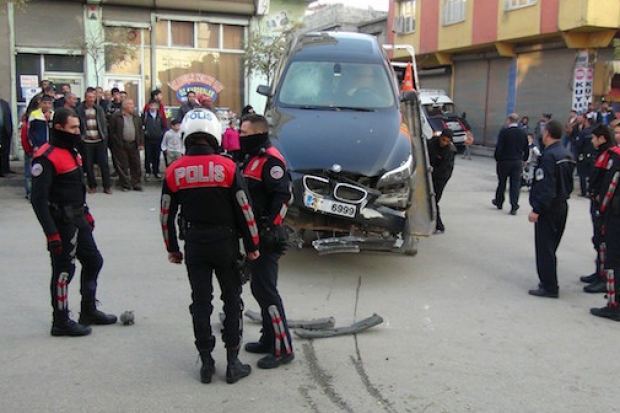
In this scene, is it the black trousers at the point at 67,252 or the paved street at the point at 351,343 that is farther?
the black trousers at the point at 67,252

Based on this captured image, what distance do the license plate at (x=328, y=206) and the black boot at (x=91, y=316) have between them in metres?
2.26

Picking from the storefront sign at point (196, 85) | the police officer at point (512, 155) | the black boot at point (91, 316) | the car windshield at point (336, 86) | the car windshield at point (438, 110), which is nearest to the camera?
the black boot at point (91, 316)

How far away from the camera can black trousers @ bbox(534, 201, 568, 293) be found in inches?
262

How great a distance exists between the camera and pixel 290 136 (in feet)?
23.9

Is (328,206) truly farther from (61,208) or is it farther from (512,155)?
(512,155)

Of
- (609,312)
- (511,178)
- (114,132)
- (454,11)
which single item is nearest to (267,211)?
(609,312)

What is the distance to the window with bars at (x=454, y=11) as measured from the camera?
2850cm

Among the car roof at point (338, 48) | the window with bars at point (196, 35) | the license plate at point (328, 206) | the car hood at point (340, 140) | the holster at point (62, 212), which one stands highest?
the window with bars at point (196, 35)

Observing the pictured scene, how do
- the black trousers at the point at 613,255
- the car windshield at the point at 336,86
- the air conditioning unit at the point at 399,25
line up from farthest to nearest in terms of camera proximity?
the air conditioning unit at the point at 399,25
the car windshield at the point at 336,86
the black trousers at the point at 613,255

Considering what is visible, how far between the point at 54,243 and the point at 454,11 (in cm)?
2731

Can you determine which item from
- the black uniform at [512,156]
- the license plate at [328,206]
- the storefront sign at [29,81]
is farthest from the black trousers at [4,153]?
the black uniform at [512,156]

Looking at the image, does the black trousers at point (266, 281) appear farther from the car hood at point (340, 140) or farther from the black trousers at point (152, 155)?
the black trousers at point (152, 155)

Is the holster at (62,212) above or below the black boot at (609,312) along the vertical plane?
above

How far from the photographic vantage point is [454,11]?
95.9 feet
